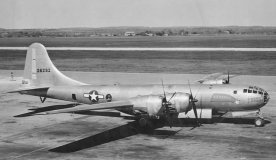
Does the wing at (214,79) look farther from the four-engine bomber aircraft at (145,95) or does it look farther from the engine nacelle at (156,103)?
the engine nacelle at (156,103)

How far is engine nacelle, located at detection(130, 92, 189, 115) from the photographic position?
24750mm

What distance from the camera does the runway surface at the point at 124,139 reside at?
21.8 metres

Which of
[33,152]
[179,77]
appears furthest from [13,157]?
[179,77]

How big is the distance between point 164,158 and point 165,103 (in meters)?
4.83

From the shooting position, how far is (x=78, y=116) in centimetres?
3269

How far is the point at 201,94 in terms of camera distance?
28547 mm

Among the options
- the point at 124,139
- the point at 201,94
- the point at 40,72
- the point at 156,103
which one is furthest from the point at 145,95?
the point at 40,72

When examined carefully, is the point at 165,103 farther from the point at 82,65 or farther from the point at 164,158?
the point at 82,65

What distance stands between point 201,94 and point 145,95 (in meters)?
4.45

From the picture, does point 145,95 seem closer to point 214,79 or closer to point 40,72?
point 214,79

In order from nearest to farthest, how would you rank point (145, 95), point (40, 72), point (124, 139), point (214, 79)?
point (124, 139) → point (145, 95) → point (40, 72) → point (214, 79)

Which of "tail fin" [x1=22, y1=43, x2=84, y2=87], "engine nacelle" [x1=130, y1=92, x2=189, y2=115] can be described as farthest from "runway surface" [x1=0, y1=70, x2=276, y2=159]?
"tail fin" [x1=22, y1=43, x2=84, y2=87]

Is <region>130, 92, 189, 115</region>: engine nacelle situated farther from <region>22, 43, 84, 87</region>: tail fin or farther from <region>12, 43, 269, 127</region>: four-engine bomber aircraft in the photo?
<region>22, 43, 84, 87</region>: tail fin

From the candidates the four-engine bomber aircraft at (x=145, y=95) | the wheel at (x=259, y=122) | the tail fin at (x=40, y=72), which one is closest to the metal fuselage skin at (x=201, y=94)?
the four-engine bomber aircraft at (x=145, y=95)
